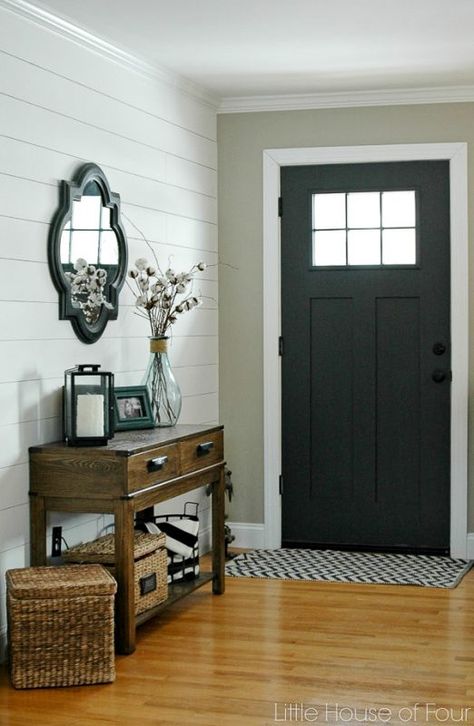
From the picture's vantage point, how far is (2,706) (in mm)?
3518

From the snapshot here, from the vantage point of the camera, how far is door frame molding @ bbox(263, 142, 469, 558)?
5.70 meters

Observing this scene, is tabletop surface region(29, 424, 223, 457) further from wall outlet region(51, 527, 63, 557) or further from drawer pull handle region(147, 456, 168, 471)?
wall outlet region(51, 527, 63, 557)

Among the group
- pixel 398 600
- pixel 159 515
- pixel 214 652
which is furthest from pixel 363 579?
pixel 214 652

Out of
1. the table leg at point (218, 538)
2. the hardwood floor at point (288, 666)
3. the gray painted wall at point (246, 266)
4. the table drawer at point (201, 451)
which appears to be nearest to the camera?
the hardwood floor at point (288, 666)

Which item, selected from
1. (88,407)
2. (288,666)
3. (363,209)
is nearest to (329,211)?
(363,209)

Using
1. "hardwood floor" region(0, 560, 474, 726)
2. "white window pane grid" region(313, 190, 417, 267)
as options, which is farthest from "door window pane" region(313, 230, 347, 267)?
"hardwood floor" region(0, 560, 474, 726)

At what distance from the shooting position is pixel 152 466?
13.7ft

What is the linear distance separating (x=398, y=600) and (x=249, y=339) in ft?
5.84

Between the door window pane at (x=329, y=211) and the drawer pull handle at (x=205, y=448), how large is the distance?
162cm

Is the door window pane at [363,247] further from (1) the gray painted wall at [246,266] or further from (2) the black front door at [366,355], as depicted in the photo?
(1) the gray painted wall at [246,266]

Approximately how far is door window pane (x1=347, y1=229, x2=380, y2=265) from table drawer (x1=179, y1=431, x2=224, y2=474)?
1.42 meters

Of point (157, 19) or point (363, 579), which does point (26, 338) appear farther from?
point (363, 579)

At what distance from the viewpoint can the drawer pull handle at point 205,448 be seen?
15.5 feet

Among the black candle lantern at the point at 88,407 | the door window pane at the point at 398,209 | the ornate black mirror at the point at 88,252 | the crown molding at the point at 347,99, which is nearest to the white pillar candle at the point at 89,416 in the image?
the black candle lantern at the point at 88,407
